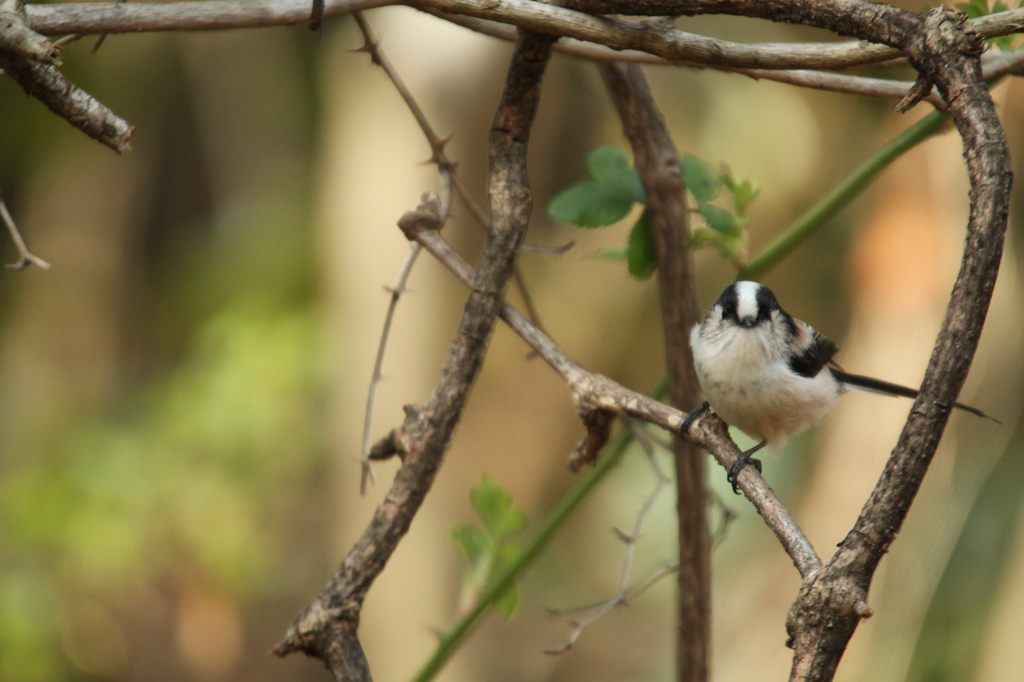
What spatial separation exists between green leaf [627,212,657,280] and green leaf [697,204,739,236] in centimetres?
12

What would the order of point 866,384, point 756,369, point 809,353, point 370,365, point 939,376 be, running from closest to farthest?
point 939,376, point 756,369, point 809,353, point 866,384, point 370,365

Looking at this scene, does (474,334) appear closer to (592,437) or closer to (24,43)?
(592,437)

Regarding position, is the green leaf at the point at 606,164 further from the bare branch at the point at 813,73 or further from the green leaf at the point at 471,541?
the green leaf at the point at 471,541

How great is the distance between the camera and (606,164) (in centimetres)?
182

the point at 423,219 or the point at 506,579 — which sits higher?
the point at 423,219

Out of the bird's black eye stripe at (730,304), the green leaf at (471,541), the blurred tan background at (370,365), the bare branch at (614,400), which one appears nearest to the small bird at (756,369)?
the bird's black eye stripe at (730,304)

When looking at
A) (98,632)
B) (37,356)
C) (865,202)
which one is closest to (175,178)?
(37,356)

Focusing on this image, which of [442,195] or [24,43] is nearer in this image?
→ [24,43]

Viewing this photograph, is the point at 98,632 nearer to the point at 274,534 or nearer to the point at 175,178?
the point at 274,534

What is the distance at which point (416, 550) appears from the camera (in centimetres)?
447

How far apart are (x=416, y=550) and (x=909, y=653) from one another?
2.42 meters

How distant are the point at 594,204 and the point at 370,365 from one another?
119 inches

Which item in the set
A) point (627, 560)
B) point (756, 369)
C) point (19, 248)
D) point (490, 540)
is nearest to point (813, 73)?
point (756, 369)

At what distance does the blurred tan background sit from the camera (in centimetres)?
357
